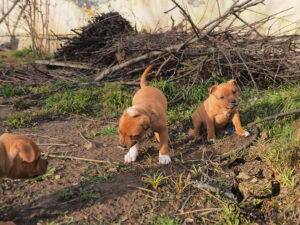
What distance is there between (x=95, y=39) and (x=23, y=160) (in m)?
5.52

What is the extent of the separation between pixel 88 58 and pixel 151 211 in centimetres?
589

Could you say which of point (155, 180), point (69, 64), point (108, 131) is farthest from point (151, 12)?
point (155, 180)

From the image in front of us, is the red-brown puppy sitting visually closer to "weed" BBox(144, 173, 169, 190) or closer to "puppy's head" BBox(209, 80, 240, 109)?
"puppy's head" BBox(209, 80, 240, 109)

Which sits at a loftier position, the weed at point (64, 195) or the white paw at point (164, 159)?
the white paw at point (164, 159)

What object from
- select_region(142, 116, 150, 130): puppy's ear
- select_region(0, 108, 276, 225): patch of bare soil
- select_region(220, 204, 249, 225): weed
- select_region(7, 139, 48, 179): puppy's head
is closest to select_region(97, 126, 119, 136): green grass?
select_region(0, 108, 276, 225): patch of bare soil

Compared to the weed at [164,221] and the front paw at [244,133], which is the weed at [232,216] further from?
the front paw at [244,133]

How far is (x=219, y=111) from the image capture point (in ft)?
14.7

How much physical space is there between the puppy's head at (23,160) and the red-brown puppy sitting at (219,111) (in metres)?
2.22

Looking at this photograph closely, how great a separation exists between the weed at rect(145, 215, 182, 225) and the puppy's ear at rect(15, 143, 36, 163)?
114 cm

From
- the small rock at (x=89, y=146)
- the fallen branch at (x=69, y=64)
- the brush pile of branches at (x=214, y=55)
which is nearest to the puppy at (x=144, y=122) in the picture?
the small rock at (x=89, y=146)

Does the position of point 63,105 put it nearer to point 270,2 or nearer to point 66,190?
point 66,190

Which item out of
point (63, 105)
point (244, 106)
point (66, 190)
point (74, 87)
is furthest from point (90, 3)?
point (66, 190)

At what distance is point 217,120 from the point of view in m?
4.57

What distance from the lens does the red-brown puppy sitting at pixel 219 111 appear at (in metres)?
4.35
